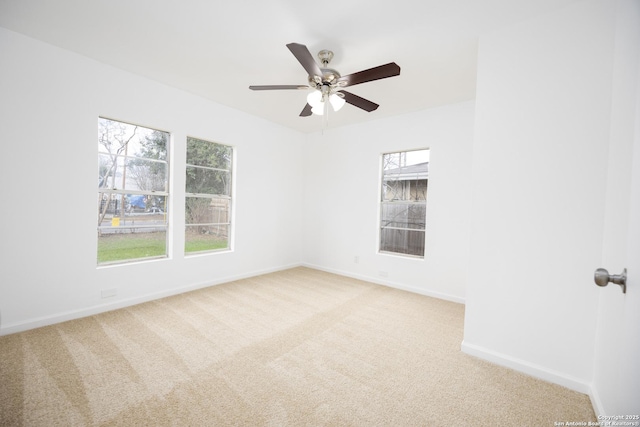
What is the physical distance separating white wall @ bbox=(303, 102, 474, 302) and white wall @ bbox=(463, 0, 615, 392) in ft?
4.90

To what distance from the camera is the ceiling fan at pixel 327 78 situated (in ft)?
6.55

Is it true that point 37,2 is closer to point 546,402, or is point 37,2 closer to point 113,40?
point 113,40

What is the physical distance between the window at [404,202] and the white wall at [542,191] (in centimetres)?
183

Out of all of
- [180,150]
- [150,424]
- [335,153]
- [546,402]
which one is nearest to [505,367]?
[546,402]

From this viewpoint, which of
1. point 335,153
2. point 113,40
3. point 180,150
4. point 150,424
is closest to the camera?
point 150,424

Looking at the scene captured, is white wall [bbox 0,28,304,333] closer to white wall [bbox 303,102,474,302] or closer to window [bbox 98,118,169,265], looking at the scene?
window [bbox 98,118,169,265]

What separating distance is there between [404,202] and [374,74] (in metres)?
2.47

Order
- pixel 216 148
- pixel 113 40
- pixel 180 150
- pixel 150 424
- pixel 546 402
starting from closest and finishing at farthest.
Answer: pixel 150 424, pixel 546 402, pixel 113 40, pixel 180 150, pixel 216 148

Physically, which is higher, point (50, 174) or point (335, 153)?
point (335, 153)

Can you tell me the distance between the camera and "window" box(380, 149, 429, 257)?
13.3 feet

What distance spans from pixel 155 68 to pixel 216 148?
130 cm

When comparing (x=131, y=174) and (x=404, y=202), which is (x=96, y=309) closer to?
(x=131, y=174)

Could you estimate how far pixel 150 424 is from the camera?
1.48 metres

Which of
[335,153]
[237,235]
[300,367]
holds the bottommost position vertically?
[300,367]
